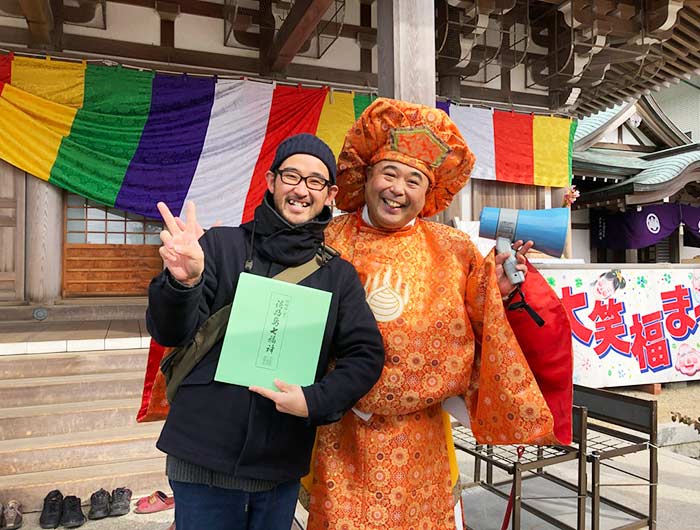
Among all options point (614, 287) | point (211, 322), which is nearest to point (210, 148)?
point (614, 287)

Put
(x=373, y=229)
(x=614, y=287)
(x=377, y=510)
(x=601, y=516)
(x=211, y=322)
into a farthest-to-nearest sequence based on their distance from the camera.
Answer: (x=614, y=287) < (x=601, y=516) < (x=373, y=229) < (x=377, y=510) < (x=211, y=322)

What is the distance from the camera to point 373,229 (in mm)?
1855

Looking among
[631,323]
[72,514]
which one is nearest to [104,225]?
[72,514]

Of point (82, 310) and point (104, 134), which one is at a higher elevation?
point (104, 134)

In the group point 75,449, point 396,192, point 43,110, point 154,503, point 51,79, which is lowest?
point 154,503

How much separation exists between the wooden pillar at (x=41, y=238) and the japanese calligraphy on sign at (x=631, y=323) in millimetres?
6108

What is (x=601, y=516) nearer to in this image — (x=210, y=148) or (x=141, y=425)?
(x=141, y=425)

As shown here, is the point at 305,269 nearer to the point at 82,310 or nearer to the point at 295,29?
the point at 295,29

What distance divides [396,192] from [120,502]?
9.53 feet

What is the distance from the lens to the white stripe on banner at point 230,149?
670cm

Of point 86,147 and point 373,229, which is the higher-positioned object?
point 86,147

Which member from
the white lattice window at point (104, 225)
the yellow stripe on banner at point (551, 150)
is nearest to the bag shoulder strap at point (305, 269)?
the white lattice window at point (104, 225)

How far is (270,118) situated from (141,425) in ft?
14.4

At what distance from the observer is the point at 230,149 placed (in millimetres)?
6836
